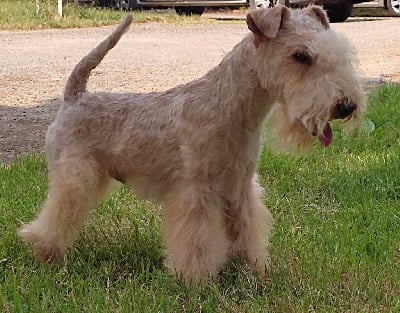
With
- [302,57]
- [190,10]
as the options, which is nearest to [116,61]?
[302,57]

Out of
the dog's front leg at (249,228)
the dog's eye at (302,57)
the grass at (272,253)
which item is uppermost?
the dog's eye at (302,57)

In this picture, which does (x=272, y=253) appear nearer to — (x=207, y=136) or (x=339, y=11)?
(x=207, y=136)

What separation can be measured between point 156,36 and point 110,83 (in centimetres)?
423

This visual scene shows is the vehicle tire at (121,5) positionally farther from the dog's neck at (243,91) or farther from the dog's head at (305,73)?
the dog's head at (305,73)

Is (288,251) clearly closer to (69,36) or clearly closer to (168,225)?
(168,225)

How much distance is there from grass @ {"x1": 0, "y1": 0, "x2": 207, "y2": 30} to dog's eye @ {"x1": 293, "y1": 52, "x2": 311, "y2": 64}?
397 inches

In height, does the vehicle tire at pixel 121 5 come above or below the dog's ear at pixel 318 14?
below

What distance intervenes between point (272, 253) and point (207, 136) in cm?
78

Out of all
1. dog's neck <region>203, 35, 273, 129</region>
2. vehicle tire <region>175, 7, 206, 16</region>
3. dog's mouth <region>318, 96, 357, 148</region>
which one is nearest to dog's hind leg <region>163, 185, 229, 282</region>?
dog's neck <region>203, 35, 273, 129</region>

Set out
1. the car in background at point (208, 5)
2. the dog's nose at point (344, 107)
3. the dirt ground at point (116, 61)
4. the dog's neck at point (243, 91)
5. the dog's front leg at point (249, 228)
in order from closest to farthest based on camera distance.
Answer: the dog's nose at point (344, 107) < the dog's neck at point (243, 91) < the dog's front leg at point (249, 228) < the dirt ground at point (116, 61) < the car in background at point (208, 5)

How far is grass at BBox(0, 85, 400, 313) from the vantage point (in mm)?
2953

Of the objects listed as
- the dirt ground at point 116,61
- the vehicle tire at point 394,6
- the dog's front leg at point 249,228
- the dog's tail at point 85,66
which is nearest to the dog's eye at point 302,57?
the dog's front leg at point 249,228

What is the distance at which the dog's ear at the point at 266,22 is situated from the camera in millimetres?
2961

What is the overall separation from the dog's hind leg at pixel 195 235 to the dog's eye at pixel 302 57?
0.71 metres
